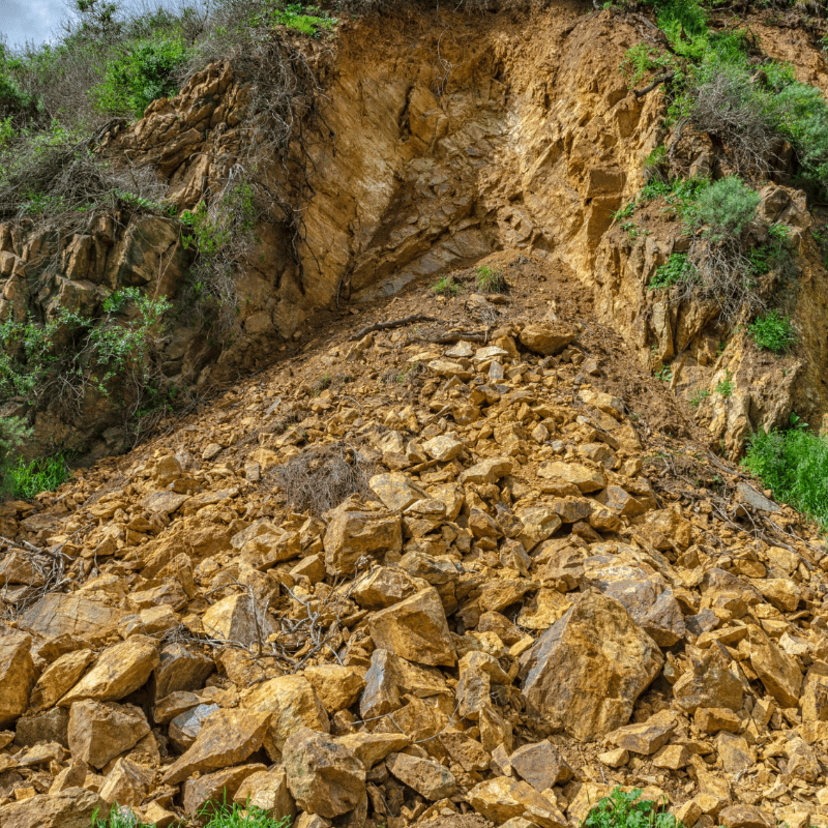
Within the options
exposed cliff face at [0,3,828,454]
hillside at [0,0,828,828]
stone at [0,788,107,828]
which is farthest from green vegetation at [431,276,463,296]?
stone at [0,788,107,828]

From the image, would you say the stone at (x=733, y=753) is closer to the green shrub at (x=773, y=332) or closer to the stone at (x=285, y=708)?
the stone at (x=285, y=708)

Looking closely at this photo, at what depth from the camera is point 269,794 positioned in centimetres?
193

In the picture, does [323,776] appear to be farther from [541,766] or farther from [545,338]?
[545,338]

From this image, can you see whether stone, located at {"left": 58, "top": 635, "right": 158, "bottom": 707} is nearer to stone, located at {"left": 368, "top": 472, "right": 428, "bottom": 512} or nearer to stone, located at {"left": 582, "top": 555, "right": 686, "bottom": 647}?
stone, located at {"left": 368, "top": 472, "right": 428, "bottom": 512}

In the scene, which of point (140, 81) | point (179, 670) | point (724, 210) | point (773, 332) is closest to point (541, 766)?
point (179, 670)

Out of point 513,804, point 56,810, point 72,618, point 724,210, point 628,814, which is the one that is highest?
point 724,210

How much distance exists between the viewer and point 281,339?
6.08 m

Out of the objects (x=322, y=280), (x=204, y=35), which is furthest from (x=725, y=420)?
(x=204, y=35)

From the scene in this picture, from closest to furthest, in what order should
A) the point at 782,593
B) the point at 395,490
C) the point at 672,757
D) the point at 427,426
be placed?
the point at 672,757 → the point at 782,593 → the point at 395,490 → the point at 427,426

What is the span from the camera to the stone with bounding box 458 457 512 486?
3627mm

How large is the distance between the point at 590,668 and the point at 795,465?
10.1 ft

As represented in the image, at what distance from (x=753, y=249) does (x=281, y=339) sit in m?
4.63

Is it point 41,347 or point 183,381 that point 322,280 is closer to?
point 183,381

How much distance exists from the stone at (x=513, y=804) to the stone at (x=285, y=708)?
2.09 ft
